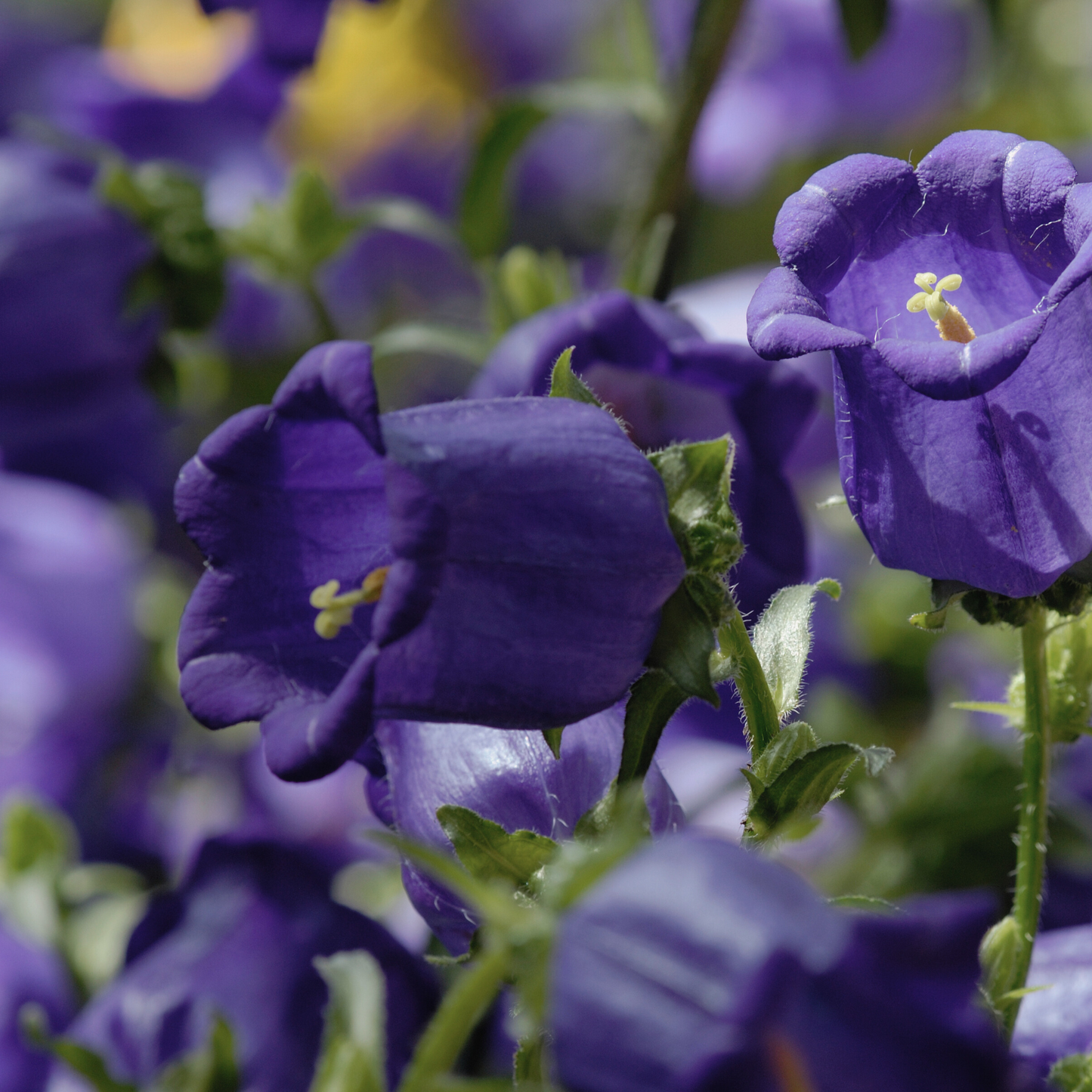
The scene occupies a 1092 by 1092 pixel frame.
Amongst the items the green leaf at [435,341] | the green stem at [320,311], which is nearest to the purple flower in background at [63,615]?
the green stem at [320,311]

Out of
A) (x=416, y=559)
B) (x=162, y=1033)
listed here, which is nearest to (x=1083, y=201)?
(x=416, y=559)

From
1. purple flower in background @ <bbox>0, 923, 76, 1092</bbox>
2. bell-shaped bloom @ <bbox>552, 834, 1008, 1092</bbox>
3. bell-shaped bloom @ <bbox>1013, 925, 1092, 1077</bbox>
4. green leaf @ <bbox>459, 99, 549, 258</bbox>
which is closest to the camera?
bell-shaped bloom @ <bbox>552, 834, 1008, 1092</bbox>

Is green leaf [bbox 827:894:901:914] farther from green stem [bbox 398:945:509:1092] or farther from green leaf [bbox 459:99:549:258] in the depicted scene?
green leaf [bbox 459:99:549:258]

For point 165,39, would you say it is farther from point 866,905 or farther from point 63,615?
point 866,905

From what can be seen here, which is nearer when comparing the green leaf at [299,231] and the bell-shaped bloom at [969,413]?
the bell-shaped bloom at [969,413]

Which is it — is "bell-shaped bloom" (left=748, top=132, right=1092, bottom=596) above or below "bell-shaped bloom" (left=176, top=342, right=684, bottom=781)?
above

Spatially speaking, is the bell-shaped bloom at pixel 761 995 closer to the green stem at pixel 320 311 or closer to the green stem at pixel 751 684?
the green stem at pixel 751 684

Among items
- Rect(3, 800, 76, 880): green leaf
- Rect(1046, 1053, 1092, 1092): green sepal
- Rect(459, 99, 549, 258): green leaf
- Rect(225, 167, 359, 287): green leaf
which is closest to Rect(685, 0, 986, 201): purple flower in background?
Rect(459, 99, 549, 258): green leaf
